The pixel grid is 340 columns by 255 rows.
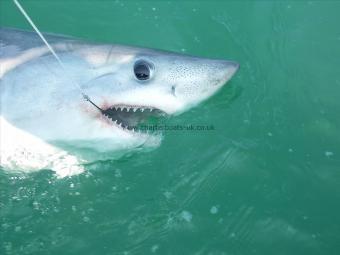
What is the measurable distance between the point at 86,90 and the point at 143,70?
42 cm

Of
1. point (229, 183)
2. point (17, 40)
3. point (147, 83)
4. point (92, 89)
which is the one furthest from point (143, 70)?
point (229, 183)

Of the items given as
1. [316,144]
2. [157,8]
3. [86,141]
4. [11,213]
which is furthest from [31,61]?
[157,8]

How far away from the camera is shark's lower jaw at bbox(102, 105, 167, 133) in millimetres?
2936

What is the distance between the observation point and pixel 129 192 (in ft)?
11.4

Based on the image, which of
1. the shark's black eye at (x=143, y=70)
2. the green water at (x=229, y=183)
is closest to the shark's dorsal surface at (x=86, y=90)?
the shark's black eye at (x=143, y=70)

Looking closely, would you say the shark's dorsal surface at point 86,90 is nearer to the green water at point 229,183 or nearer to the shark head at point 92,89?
the shark head at point 92,89

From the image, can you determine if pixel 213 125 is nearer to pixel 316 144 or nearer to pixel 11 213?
pixel 316 144

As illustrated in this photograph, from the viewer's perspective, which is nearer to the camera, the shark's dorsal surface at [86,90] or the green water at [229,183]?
the shark's dorsal surface at [86,90]

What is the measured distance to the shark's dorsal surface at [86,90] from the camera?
2.84 metres

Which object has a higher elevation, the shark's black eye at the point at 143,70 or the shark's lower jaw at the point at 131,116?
the shark's black eye at the point at 143,70

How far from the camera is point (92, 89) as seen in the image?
2844 millimetres

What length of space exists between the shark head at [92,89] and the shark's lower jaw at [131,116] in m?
0.02

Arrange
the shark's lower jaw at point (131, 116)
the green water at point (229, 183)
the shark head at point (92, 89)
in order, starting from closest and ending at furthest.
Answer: the shark head at point (92, 89) < the shark's lower jaw at point (131, 116) < the green water at point (229, 183)

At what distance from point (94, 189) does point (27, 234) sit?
63 cm
